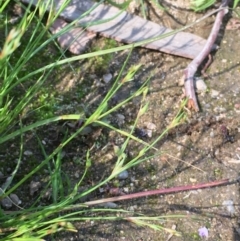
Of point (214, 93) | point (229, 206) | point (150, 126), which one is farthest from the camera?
point (214, 93)

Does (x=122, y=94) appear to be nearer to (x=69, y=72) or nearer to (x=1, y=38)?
(x=69, y=72)

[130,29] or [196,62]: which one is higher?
[130,29]

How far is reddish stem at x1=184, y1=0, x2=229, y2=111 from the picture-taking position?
2.07 m

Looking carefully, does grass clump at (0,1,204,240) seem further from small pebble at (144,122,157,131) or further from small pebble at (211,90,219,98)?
small pebble at (211,90,219,98)

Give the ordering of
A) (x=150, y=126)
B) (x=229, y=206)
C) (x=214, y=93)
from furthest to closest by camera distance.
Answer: (x=214, y=93) < (x=150, y=126) < (x=229, y=206)

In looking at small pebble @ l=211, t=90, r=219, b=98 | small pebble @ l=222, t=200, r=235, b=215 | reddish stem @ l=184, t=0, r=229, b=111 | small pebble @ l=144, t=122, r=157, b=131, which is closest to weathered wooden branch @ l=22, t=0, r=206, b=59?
reddish stem @ l=184, t=0, r=229, b=111

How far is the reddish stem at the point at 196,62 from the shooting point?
207 centimetres

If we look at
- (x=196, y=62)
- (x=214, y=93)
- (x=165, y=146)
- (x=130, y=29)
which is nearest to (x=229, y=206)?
(x=165, y=146)

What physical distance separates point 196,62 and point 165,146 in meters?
0.39

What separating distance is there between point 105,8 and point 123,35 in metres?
0.15

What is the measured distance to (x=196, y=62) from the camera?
7.09 ft

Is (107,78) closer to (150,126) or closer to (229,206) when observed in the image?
(150,126)

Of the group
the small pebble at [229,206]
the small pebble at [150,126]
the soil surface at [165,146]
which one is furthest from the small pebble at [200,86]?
the small pebble at [229,206]

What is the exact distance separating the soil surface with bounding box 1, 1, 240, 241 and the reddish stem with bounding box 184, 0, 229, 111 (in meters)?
0.04
